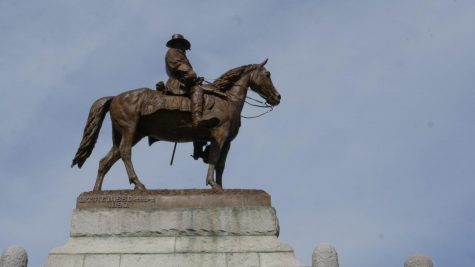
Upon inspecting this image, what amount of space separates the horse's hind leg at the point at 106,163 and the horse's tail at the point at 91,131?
36 centimetres

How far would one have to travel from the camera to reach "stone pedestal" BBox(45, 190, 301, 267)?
11.3 metres

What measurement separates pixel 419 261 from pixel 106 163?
597 centimetres

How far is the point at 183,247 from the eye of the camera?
1149 centimetres

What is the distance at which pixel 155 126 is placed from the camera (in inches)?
519

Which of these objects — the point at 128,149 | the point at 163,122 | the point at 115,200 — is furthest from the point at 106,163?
the point at 163,122

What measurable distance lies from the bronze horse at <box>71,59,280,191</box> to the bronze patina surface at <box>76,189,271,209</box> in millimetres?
337

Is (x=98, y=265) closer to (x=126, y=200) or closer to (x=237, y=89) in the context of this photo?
(x=126, y=200)

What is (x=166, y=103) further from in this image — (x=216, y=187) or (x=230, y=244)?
(x=230, y=244)

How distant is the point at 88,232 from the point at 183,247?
1724 millimetres

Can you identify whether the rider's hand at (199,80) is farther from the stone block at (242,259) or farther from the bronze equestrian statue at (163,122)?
the stone block at (242,259)

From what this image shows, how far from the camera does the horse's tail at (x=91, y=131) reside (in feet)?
43.0

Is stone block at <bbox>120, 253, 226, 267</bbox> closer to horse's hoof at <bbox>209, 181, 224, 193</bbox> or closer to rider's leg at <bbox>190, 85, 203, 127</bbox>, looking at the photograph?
horse's hoof at <bbox>209, 181, 224, 193</bbox>

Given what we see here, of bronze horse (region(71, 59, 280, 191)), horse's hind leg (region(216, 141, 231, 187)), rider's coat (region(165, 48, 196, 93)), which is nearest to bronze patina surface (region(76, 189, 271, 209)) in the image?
bronze horse (region(71, 59, 280, 191))

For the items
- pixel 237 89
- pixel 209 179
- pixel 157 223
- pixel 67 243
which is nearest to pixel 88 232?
pixel 67 243
